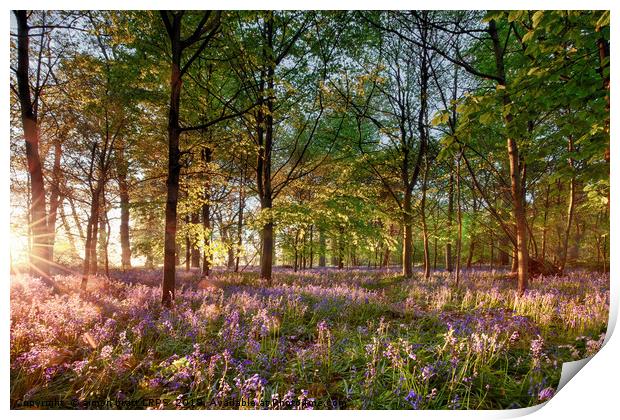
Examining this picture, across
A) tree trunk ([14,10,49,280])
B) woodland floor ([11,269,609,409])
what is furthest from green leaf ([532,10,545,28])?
tree trunk ([14,10,49,280])

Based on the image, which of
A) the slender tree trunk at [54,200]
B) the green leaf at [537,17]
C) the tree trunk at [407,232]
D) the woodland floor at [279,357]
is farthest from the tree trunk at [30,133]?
the tree trunk at [407,232]

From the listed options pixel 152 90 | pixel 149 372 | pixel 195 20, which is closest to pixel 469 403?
pixel 149 372

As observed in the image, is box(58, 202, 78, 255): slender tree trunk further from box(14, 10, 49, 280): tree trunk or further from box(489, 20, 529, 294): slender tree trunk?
box(489, 20, 529, 294): slender tree trunk

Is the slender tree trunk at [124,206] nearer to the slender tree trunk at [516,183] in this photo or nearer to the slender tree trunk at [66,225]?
the slender tree trunk at [66,225]

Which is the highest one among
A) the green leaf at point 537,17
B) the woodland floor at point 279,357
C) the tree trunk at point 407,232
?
the green leaf at point 537,17

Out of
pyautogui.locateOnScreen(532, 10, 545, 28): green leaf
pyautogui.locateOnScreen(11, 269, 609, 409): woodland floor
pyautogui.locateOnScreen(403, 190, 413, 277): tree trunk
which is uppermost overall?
pyautogui.locateOnScreen(532, 10, 545, 28): green leaf

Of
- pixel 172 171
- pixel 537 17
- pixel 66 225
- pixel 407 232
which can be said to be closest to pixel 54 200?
pixel 66 225

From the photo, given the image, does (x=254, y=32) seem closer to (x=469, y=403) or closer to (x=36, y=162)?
(x=36, y=162)

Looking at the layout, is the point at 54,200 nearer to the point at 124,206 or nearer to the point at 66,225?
the point at 66,225

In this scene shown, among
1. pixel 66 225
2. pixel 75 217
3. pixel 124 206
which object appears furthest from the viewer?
pixel 124 206

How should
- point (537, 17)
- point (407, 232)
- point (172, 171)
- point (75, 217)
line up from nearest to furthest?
point (537, 17), point (172, 171), point (75, 217), point (407, 232)

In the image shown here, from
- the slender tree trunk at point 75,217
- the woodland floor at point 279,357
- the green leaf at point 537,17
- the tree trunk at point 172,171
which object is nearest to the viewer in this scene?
the woodland floor at point 279,357

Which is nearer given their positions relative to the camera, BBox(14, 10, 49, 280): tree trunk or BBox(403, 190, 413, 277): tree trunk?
BBox(14, 10, 49, 280): tree trunk

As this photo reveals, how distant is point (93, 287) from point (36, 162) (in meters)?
3.21
